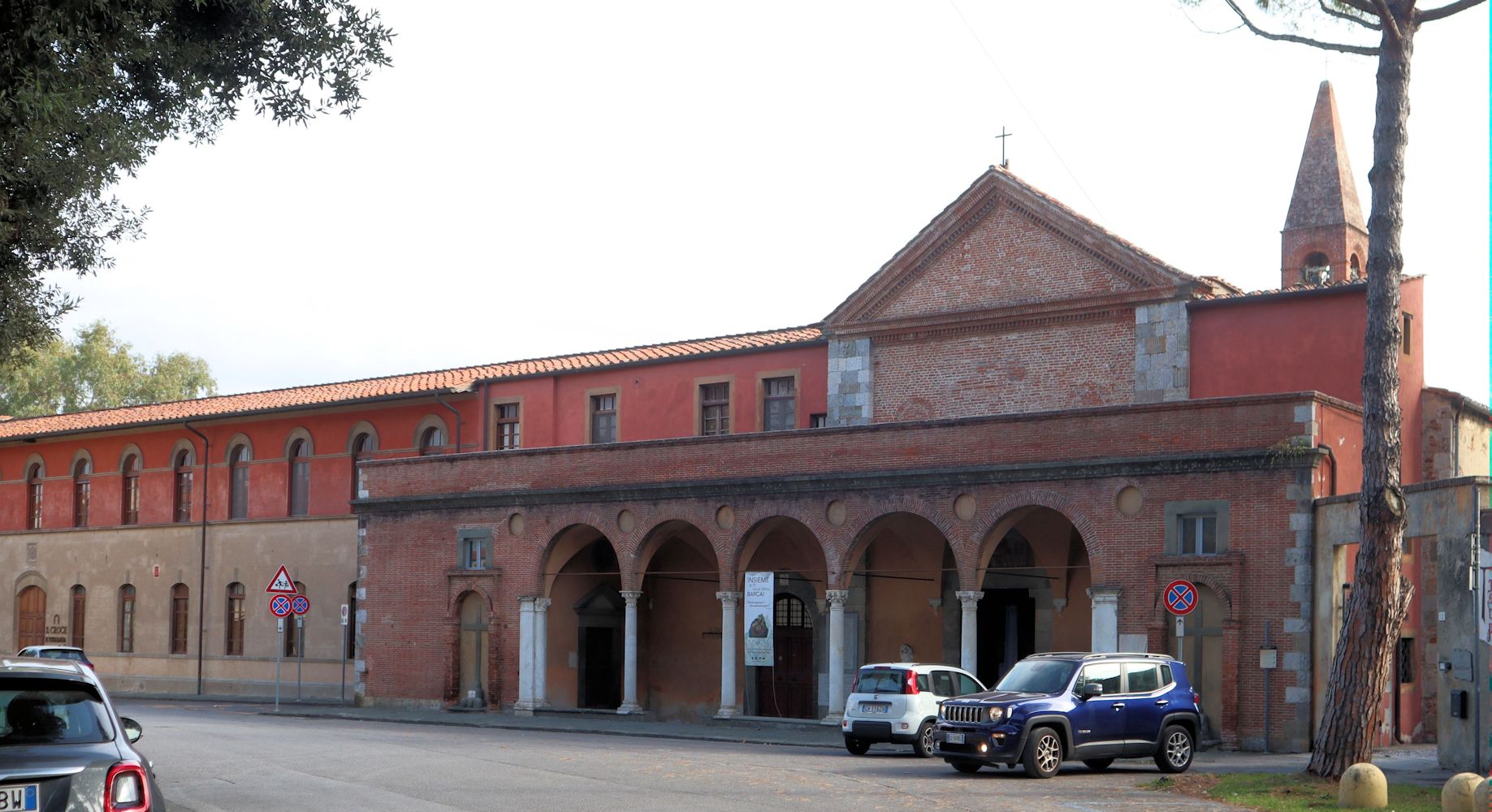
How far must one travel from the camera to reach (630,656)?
30266mm

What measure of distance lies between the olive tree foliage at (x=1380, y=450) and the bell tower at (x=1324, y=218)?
72.5ft

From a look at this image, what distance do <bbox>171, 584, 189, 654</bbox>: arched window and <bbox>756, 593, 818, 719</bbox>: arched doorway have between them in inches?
755

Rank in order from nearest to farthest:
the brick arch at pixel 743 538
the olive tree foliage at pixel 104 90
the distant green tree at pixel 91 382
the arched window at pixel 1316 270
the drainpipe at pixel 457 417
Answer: the olive tree foliage at pixel 104 90
the brick arch at pixel 743 538
the drainpipe at pixel 457 417
the arched window at pixel 1316 270
the distant green tree at pixel 91 382

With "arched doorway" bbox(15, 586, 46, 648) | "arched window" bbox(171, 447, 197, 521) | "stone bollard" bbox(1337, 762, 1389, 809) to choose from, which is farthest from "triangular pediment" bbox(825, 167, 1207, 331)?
"arched doorway" bbox(15, 586, 46, 648)

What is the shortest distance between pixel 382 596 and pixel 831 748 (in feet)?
47.3

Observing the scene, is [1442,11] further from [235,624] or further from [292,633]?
[235,624]

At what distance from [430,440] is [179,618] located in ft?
34.1

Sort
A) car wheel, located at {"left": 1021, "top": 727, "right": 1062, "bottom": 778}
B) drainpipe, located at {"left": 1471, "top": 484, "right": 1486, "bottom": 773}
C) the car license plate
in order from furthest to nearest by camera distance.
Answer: car wheel, located at {"left": 1021, "top": 727, "right": 1062, "bottom": 778}, drainpipe, located at {"left": 1471, "top": 484, "right": 1486, "bottom": 773}, the car license plate

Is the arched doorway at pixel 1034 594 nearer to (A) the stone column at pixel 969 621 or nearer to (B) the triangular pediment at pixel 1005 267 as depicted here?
(A) the stone column at pixel 969 621

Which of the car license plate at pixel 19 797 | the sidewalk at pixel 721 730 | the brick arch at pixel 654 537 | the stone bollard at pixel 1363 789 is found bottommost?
the sidewalk at pixel 721 730

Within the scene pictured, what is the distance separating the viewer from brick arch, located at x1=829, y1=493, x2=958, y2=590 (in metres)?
26.3

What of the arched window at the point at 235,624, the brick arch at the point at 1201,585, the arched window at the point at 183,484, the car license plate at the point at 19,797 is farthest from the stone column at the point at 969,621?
the arched window at the point at 183,484

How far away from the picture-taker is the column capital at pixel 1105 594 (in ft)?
78.5

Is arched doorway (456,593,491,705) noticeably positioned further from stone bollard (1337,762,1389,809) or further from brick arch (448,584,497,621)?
stone bollard (1337,762,1389,809)
